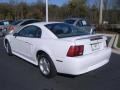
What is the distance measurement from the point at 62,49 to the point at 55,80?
37.4 inches

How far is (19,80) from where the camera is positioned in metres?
5.96

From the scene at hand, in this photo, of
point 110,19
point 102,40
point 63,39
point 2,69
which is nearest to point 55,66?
point 63,39

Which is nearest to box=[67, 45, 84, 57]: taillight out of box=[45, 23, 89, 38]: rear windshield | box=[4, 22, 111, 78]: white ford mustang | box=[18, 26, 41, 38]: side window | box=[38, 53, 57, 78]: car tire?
box=[4, 22, 111, 78]: white ford mustang

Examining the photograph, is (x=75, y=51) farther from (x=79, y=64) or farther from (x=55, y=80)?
(x=55, y=80)

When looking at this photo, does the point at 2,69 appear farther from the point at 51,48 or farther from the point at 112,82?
the point at 112,82

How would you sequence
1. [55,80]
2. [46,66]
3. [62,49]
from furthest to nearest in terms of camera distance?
[46,66] → [55,80] → [62,49]

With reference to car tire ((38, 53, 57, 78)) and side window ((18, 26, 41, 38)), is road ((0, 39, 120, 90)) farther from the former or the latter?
side window ((18, 26, 41, 38))

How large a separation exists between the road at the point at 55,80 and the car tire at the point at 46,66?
14 cm

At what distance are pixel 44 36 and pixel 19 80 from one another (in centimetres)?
138

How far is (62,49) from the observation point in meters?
5.46

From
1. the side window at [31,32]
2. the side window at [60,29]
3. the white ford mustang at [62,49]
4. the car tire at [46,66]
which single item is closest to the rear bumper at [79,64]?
the white ford mustang at [62,49]

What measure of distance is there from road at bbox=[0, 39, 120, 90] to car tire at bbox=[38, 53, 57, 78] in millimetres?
143

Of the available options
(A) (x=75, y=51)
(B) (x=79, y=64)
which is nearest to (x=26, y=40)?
(A) (x=75, y=51)

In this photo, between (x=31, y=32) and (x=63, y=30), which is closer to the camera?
(x=63, y=30)
